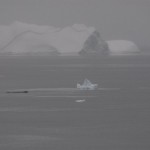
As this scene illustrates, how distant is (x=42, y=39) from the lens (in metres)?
175

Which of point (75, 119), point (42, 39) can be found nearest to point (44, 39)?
point (42, 39)

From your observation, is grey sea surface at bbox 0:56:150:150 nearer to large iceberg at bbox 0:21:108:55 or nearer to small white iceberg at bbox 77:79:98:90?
small white iceberg at bbox 77:79:98:90

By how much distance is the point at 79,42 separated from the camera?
17175 centimetres

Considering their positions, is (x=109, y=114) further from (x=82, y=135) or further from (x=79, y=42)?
(x=79, y=42)

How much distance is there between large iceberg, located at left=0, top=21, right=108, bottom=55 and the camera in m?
174

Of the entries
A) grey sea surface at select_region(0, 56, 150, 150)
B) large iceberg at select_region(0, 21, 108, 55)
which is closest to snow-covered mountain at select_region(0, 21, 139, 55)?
large iceberg at select_region(0, 21, 108, 55)

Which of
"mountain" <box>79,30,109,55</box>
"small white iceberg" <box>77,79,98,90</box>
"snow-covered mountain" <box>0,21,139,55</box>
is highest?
"snow-covered mountain" <box>0,21,139,55</box>

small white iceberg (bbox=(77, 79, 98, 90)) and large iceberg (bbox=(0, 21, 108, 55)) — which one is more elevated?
large iceberg (bbox=(0, 21, 108, 55))

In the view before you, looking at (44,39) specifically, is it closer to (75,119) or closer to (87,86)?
(87,86)

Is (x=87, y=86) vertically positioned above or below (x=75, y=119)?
above

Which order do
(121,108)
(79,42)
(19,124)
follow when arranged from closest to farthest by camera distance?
(19,124), (121,108), (79,42)

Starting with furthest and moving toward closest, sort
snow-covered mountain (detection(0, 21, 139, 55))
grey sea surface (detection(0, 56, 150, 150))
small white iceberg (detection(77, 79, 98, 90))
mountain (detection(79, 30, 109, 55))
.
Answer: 1. snow-covered mountain (detection(0, 21, 139, 55))
2. mountain (detection(79, 30, 109, 55))
3. small white iceberg (detection(77, 79, 98, 90))
4. grey sea surface (detection(0, 56, 150, 150))

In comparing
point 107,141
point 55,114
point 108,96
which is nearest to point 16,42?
point 108,96

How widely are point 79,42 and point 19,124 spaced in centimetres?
12894
